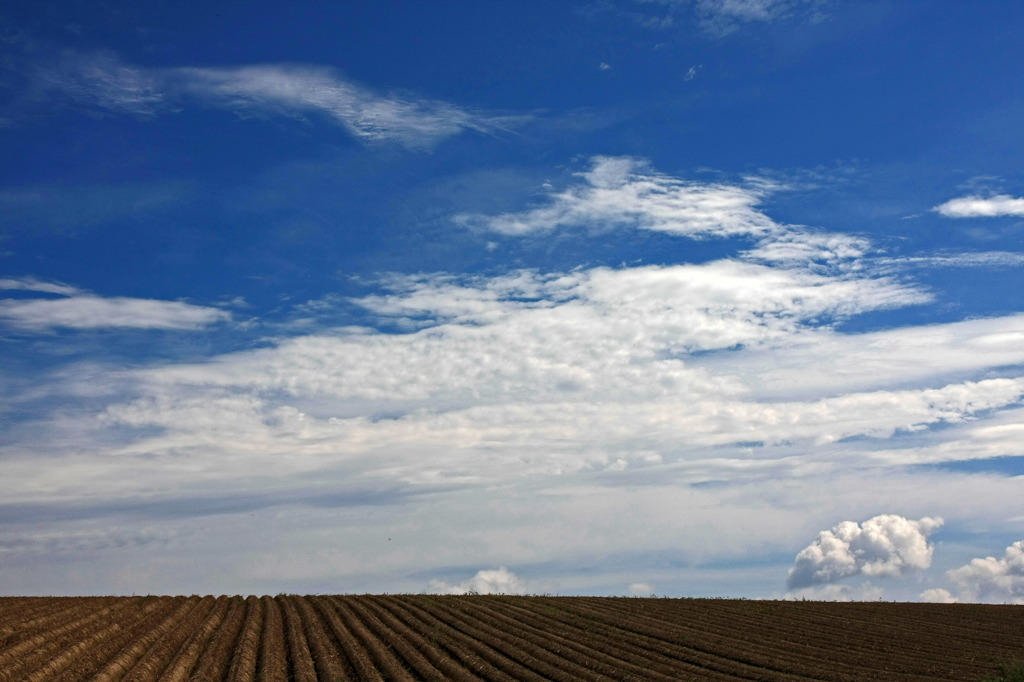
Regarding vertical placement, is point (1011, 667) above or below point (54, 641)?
below

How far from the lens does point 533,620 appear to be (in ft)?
109

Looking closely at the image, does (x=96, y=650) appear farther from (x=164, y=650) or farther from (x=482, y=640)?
(x=482, y=640)

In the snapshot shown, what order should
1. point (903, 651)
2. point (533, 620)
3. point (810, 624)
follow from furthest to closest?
point (810, 624), point (533, 620), point (903, 651)

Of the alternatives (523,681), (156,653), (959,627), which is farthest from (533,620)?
(959,627)

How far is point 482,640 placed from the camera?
90.3 ft

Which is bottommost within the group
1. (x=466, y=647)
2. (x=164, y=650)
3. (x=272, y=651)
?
(x=466, y=647)

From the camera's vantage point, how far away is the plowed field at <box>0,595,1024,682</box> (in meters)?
21.9

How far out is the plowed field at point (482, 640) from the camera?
2186cm

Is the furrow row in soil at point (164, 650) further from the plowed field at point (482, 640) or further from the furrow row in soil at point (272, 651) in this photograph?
the furrow row in soil at point (272, 651)

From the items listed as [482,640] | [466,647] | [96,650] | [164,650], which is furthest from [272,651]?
[482,640]

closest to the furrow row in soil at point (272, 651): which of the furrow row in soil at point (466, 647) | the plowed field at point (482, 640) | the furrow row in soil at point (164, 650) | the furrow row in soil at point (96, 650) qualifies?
the plowed field at point (482, 640)

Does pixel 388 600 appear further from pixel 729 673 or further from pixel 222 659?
pixel 729 673

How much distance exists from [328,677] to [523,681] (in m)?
4.99

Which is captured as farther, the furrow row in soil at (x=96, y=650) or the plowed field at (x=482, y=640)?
the plowed field at (x=482, y=640)
